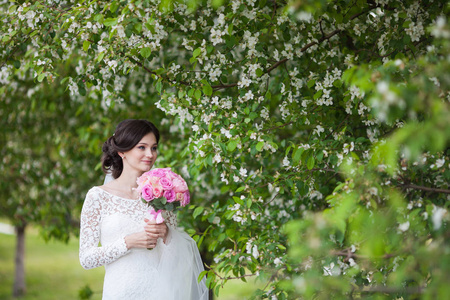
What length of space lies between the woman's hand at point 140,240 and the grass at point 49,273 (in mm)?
6733

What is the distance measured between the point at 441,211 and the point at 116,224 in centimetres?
209

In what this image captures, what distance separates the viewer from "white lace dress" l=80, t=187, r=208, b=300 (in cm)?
311

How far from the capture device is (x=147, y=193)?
2.93m

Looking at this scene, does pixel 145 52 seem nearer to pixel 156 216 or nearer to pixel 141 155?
pixel 141 155

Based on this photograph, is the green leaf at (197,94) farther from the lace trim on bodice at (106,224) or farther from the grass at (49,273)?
the grass at (49,273)

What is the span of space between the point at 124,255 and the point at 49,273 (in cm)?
1217

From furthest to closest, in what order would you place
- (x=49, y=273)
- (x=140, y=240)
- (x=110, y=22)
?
(x=49, y=273), (x=140, y=240), (x=110, y=22)

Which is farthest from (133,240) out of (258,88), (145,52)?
(258,88)

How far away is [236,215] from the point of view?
3.15 metres

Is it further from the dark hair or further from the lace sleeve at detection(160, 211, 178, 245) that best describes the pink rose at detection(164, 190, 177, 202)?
the dark hair

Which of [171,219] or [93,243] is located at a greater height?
[171,219]

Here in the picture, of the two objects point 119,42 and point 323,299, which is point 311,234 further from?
point 119,42

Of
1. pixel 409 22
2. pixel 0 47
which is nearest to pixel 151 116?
pixel 0 47

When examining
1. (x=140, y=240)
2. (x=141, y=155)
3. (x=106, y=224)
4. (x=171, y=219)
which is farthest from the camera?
(x=171, y=219)
